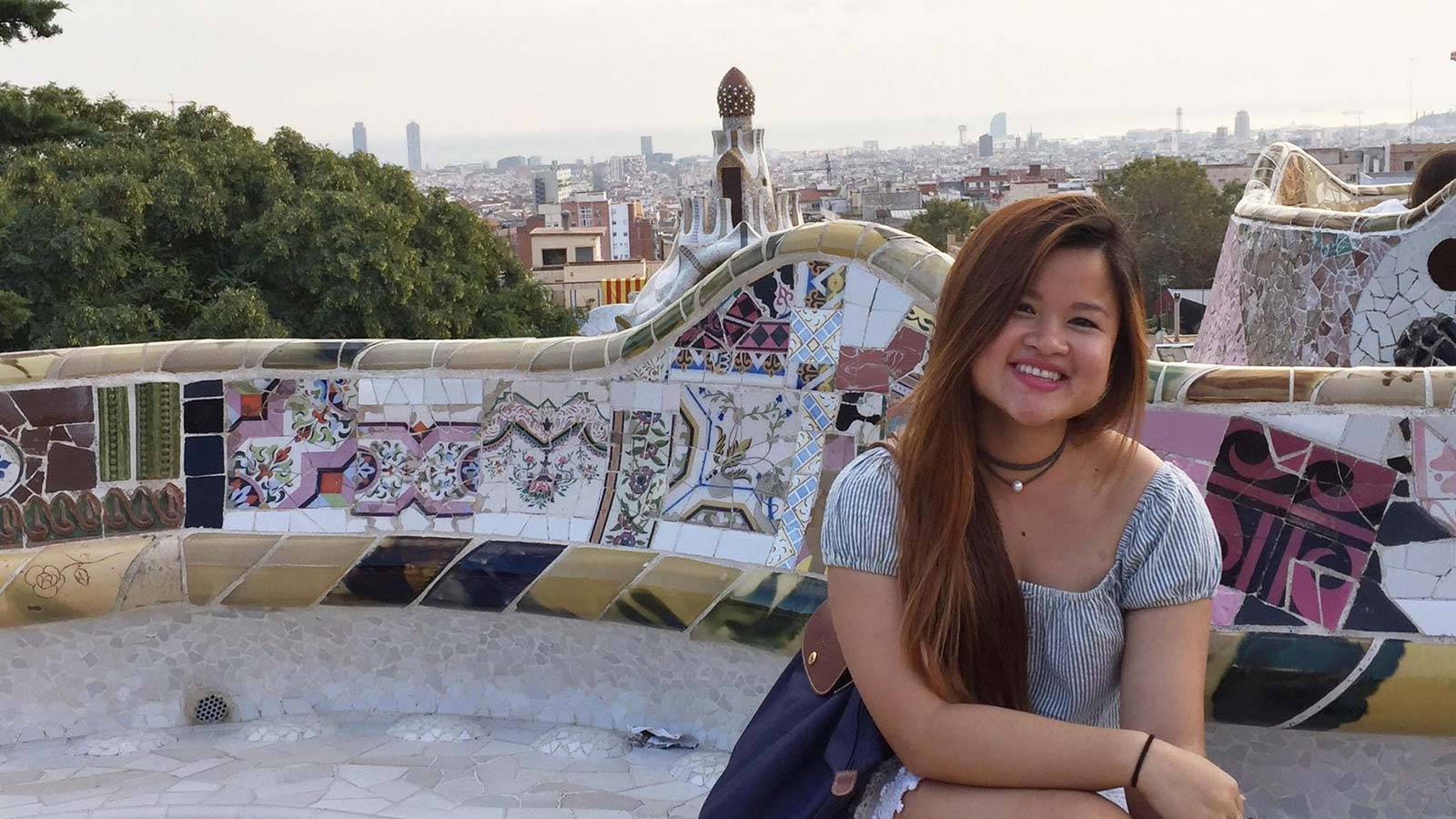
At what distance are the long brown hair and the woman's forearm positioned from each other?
5cm

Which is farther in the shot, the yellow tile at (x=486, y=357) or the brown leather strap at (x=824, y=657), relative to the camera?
the yellow tile at (x=486, y=357)

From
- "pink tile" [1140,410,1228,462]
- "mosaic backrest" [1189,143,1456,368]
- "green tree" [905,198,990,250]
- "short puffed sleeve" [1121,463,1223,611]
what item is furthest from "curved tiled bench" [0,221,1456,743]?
"green tree" [905,198,990,250]

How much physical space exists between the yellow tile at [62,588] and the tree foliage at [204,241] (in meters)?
11.4

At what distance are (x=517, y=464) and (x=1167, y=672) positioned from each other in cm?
211

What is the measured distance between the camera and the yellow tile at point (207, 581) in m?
3.47

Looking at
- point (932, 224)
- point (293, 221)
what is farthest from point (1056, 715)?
point (932, 224)

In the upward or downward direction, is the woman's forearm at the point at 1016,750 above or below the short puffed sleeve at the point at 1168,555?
below

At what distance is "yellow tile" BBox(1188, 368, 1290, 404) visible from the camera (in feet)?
8.82

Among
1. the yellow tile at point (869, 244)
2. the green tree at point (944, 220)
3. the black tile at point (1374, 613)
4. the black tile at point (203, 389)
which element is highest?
the green tree at point (944, 220)

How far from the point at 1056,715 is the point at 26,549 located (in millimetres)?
2644

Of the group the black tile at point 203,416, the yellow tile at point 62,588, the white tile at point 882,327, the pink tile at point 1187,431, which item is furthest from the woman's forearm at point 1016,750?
the black tile at point 203,416

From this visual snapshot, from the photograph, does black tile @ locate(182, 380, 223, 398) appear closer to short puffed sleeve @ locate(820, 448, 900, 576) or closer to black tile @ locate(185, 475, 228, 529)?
black tile @ locate(185, 475, 228, 529)

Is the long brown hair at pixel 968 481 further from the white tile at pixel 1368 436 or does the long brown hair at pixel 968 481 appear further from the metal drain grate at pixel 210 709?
the metal drain grate at pixel 210 709

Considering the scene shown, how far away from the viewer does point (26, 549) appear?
3.50m
